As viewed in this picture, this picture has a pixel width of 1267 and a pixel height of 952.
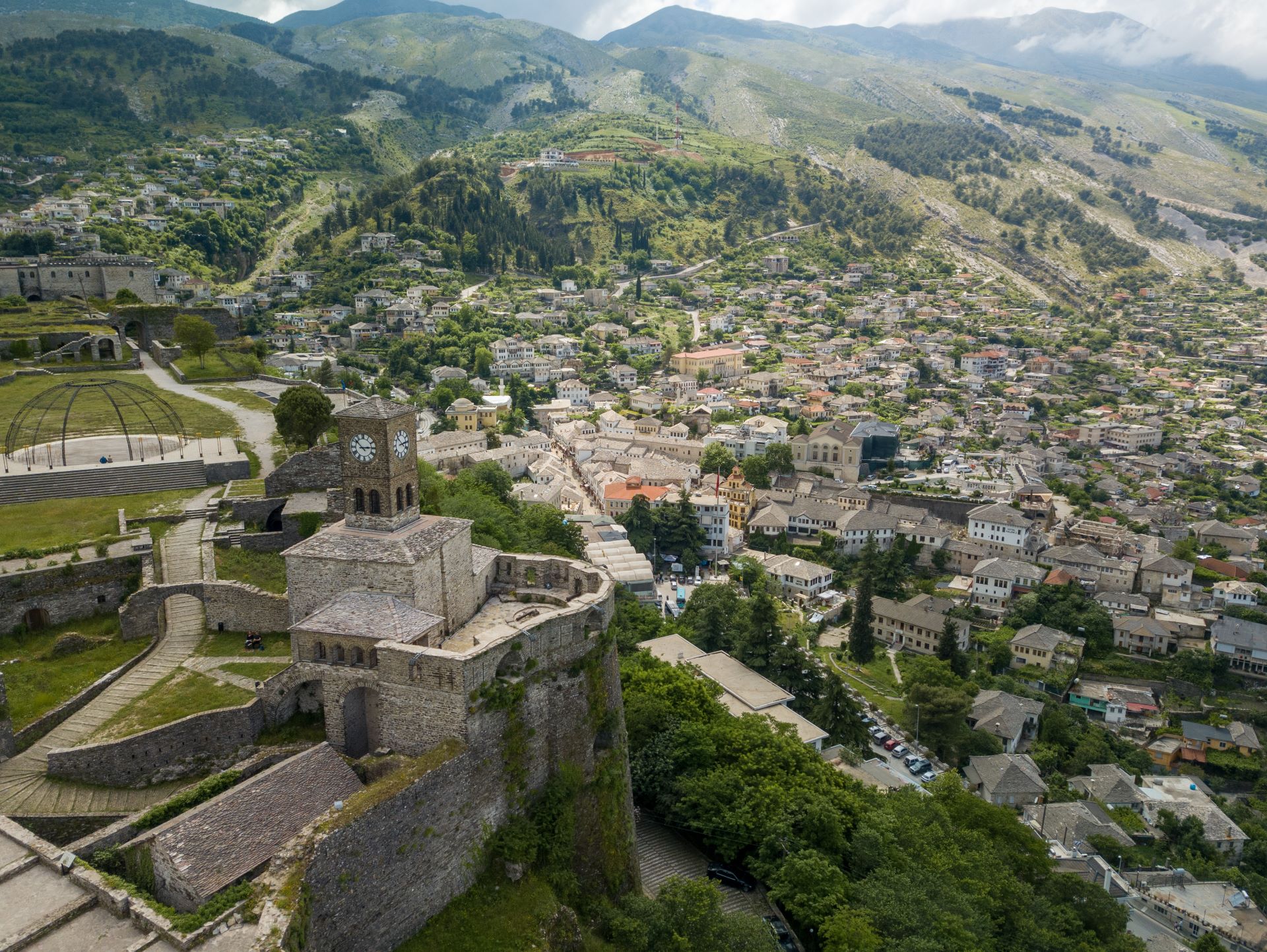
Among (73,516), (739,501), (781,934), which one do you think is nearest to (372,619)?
(781,934)

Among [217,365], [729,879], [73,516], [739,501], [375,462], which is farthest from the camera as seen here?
[739,501]

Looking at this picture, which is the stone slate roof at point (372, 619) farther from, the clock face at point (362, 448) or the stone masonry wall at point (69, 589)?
the stone masonry wall at point (69, 589)

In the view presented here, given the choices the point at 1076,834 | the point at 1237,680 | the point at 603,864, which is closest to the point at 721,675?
the point at 1076,834

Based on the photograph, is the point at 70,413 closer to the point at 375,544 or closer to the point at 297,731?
the point at 375,544

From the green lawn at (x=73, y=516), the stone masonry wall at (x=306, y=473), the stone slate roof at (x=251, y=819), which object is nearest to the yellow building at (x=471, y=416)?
the stone masonry wall at (x=306, y=473)

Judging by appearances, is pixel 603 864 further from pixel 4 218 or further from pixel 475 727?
pixel 4 218

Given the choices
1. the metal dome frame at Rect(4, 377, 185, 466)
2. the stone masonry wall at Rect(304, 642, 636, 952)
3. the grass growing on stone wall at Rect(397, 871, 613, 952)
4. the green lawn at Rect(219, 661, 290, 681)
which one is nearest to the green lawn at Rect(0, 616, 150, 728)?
the green lawn at Rect(219, 661, 290, 681)
